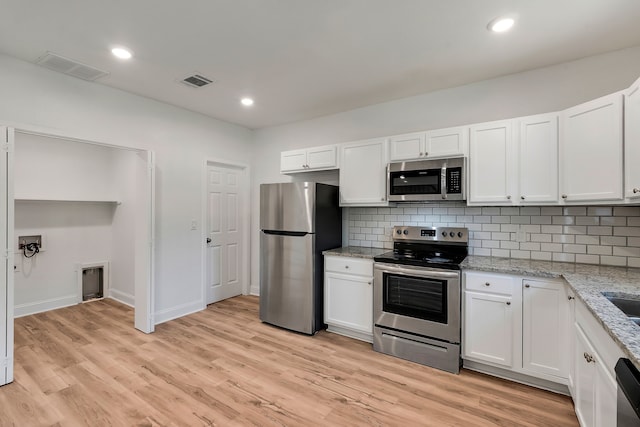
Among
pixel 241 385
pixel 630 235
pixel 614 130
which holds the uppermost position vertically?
pixel 614 130

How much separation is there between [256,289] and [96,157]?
10.5 ft

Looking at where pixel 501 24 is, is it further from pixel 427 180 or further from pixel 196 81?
pixel 196 81

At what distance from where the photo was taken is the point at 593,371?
5.07ft

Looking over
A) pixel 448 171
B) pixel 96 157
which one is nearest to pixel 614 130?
pixel 448 171

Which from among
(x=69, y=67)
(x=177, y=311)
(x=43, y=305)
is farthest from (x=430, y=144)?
(x=43, y=305)

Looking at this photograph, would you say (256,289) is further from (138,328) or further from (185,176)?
(185,176)

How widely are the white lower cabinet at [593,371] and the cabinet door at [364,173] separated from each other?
189cm

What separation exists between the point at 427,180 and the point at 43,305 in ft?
17.2

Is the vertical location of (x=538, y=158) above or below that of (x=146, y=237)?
above

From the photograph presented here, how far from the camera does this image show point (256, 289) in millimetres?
4961

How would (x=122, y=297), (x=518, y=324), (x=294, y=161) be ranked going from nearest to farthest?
(x=518, y=324), (x=294, y=161), (x=122, y=297)

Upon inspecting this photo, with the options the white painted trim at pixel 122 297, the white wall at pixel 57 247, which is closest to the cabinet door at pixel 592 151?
the white painted trim at pixel 122 297

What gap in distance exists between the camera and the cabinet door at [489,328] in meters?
2.42

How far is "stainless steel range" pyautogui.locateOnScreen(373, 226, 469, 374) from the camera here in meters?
2.63
